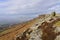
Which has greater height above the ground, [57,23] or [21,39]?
[57,23]

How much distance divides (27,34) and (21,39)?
1.68 metres

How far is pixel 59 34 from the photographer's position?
2320cm

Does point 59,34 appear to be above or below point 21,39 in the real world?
above

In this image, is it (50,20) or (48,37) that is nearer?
(48,37)

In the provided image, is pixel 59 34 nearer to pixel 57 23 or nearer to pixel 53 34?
pixel 53 34

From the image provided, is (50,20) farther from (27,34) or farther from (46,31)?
(27,34)

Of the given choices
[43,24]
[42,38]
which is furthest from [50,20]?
[42,38]

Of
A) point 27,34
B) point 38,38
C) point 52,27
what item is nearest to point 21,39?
point 27,34

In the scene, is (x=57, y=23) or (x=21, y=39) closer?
(x=57, y=23)

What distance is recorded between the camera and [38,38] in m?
25.4

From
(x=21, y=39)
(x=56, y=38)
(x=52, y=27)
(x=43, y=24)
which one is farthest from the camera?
(x=21, y=39)

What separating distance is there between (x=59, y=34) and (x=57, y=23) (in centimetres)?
253

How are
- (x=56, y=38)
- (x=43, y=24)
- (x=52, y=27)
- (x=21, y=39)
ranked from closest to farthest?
(x=56, y=38)
(x=52, y=27)
(x=43, y=24)
(x=21, y=39)

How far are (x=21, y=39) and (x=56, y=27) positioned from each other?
7.24 m
